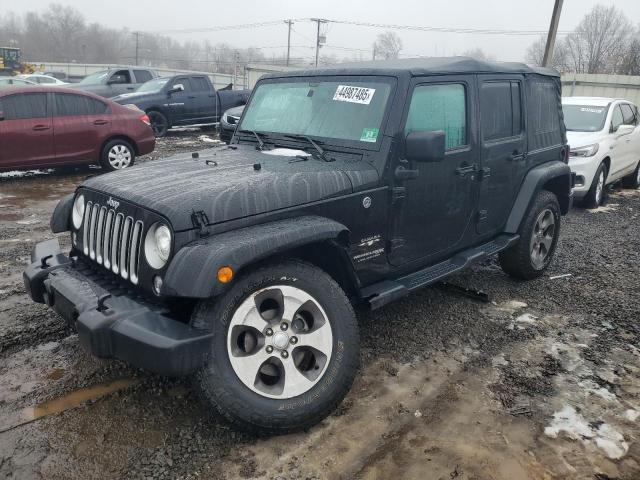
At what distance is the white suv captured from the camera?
816 cm

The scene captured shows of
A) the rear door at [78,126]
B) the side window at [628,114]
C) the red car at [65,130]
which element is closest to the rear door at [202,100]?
the red car at [65,130]

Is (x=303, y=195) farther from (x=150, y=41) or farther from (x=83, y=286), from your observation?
(x=150, y=41)

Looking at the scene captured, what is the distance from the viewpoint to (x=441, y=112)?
3.84 metres

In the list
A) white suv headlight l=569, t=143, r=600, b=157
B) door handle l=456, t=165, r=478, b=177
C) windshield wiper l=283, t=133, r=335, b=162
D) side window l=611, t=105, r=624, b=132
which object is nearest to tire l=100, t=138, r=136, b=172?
windshield wiper l=283, t=133, r=335, b=162

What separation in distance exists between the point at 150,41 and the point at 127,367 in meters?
Result: 128

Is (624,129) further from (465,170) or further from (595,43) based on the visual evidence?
(595,43)

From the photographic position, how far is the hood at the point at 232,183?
108 inches

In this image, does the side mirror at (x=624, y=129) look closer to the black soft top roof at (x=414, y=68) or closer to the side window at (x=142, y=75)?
the black soft top roof at (x=414, y=68)

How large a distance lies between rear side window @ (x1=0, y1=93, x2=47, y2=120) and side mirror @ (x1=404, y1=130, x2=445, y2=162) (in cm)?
759

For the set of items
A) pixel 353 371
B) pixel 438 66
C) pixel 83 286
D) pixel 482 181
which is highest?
pixel 438 66

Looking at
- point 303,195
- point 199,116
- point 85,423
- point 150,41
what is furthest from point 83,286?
point 150,41

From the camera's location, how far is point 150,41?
118312 millimetres

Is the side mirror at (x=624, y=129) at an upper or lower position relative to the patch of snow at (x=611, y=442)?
upper

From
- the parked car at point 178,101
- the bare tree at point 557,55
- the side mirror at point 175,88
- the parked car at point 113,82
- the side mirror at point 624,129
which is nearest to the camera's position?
the side mirror at point 624,129
